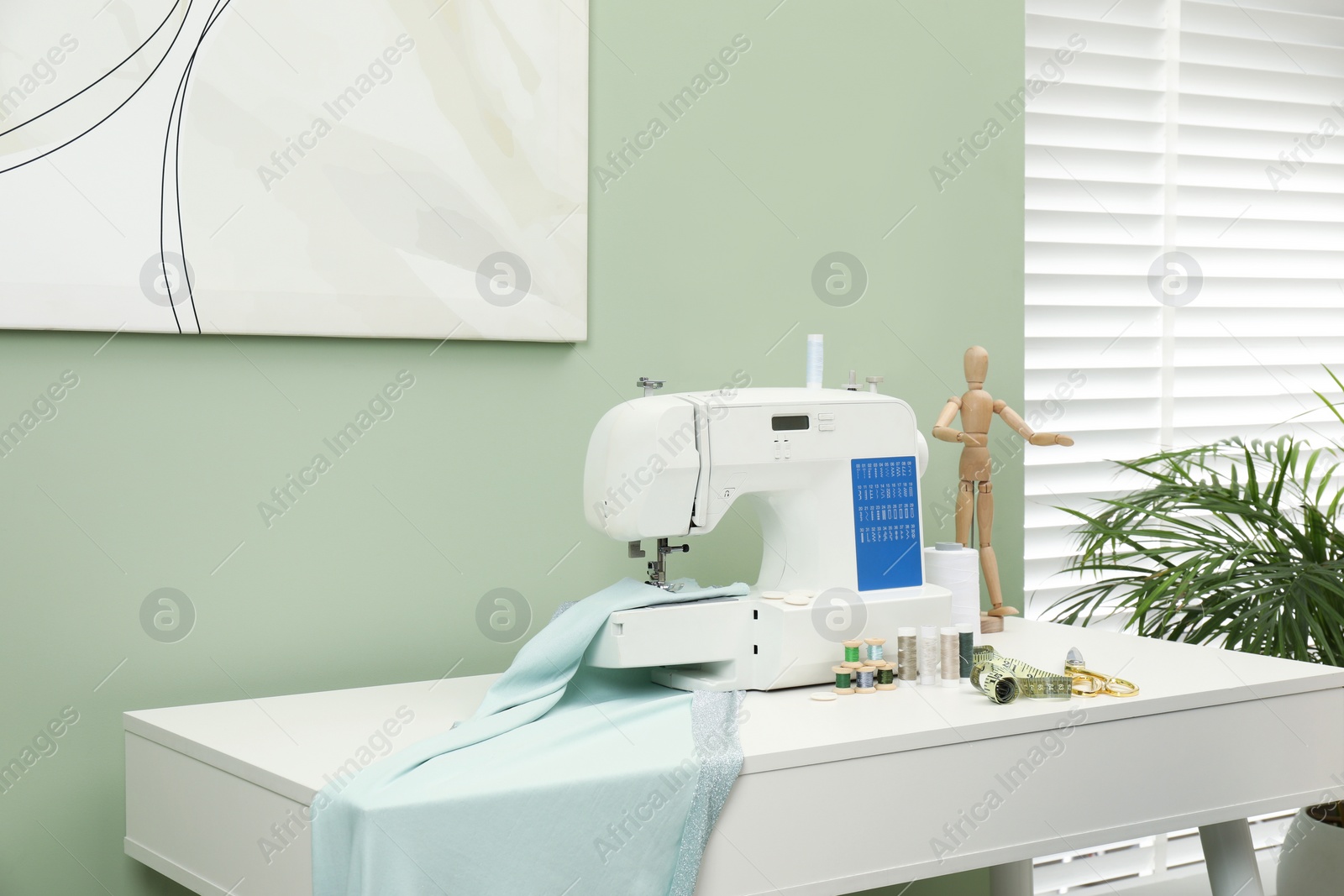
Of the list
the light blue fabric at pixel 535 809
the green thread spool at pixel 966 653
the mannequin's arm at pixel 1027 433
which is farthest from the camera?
the mannequin's arm at pixel 1027 433

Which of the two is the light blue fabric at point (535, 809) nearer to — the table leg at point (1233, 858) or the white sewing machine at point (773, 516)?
the white sewing machine at point (773, 516)

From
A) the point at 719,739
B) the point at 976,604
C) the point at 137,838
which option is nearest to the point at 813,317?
the point at 976,604

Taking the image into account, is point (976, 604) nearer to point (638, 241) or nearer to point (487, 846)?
point (638, 241)

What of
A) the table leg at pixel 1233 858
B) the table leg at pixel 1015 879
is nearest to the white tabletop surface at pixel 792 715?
the table leg at pixel 1233 858

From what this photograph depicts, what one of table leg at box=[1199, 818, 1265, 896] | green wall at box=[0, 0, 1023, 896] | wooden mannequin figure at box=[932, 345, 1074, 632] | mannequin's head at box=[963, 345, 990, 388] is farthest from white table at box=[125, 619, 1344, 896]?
mannequin's head at box=[963, 345, 990, 388]

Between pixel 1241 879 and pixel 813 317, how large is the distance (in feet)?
3.65

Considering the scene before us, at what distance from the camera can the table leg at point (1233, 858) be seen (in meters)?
1.71

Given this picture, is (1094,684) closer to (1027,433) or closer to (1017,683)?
(1017,683)

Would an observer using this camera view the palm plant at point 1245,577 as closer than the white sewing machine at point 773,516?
No

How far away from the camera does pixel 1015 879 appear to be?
6.54ft

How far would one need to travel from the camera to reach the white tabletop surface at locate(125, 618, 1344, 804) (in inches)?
49.9

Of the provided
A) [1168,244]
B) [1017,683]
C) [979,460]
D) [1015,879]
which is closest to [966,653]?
[1017,683]

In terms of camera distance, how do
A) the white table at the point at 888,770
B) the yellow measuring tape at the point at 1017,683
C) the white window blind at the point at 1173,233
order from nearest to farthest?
the white table at the point at 888,770 < the yellow measuring tape at the point at 1017,683 < the white window blind at the point at 1173,233

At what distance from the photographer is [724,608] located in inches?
59.6
